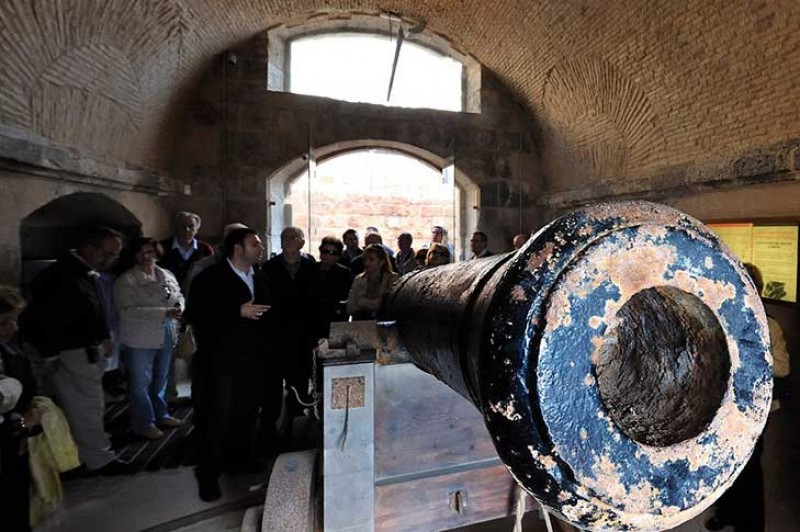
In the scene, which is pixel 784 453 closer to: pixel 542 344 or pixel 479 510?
pixel 479 510

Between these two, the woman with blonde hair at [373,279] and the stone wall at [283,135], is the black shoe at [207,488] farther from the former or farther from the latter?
the stone wall at [283,135]

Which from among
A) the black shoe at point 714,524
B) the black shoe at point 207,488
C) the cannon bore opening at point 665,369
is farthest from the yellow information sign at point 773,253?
the black shoe at point 207,488

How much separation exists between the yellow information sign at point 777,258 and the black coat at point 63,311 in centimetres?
473

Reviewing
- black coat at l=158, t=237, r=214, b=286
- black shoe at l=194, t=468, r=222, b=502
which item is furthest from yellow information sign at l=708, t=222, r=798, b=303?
black coat at l=158, t=237, r=214, b=286

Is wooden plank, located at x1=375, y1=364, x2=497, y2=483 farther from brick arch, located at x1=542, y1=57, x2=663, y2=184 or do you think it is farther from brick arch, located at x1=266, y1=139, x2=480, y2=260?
brick arch, located at x1=266, y1=139, x2=480, y2=260

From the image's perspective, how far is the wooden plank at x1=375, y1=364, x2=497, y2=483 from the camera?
1396 millimetres

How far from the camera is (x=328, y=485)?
4.25 feet

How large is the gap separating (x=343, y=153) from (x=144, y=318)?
157 inches

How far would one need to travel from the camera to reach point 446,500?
56.0 inches

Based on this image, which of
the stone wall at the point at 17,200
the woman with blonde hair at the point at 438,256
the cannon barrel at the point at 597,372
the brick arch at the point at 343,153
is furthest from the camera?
the brick arch at the point at 343,153

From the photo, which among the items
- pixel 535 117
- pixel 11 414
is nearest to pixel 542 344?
pixel 11 414

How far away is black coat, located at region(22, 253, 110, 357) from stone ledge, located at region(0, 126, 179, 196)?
87cm

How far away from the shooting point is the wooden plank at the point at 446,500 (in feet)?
4.49

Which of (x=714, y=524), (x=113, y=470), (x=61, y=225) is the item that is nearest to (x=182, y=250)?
(x=61, y=225)
